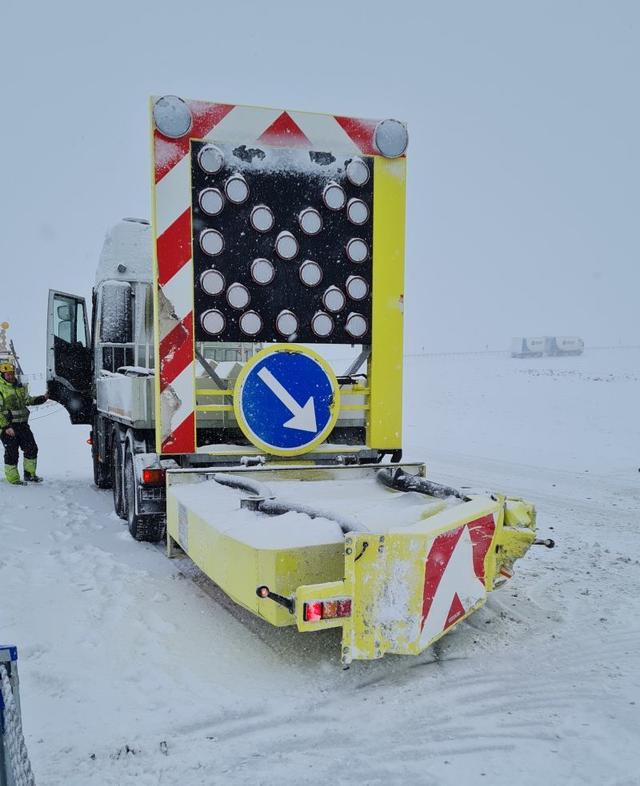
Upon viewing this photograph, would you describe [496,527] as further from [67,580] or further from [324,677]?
[67,580]

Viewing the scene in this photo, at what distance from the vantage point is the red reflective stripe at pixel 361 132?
191 inches

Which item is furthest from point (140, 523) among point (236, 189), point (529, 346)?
point (529, 346)

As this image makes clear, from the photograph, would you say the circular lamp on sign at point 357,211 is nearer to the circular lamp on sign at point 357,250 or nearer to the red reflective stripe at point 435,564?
the circular lamp on sign at point 357,250

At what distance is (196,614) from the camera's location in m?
3.98

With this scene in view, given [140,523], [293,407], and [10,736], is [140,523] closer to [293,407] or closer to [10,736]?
[293,407]

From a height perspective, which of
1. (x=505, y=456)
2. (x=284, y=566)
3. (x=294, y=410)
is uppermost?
(x=294, y=410)

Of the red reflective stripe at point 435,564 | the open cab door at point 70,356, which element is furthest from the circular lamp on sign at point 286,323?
the open cab door at point 70,356

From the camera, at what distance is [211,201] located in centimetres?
452

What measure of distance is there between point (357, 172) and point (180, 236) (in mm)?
1375

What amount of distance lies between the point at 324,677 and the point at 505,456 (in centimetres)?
896

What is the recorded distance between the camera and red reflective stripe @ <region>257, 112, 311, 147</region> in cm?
466

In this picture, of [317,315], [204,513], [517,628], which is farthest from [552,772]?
[317,315]

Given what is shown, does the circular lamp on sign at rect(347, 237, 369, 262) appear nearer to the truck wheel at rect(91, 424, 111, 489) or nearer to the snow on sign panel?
the snow on sign panel

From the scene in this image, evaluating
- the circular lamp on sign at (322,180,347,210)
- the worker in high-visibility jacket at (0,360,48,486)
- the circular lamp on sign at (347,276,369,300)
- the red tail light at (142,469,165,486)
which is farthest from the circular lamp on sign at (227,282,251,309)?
the worker in high-visibility jacket at (0,360,48,486)
